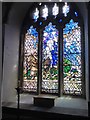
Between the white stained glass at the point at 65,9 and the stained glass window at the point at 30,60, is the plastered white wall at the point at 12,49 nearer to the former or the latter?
the stained glass window at the point at 30,60

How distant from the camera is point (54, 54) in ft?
13.8

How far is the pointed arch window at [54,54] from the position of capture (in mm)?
3994

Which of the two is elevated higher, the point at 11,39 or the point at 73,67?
the point at 11,39

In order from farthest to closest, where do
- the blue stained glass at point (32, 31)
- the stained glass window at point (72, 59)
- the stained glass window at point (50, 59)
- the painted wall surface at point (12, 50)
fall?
the blue stained glass at point (32, 31), the stained glass window at point (50, 59), the stained glass window at point (72, 59), the painted wall surface at point (12, 50)

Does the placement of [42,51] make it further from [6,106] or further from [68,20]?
[6,106]

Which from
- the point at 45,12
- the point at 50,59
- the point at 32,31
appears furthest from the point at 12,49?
the point at 45,12

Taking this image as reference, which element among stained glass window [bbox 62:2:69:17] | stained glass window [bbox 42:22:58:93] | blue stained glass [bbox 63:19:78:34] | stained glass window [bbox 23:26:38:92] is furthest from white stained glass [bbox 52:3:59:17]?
stained glass window [bbox 23:26:38:92]

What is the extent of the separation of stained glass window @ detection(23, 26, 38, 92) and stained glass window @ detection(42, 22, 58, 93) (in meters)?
0.22

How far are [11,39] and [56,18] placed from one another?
1.33 meters

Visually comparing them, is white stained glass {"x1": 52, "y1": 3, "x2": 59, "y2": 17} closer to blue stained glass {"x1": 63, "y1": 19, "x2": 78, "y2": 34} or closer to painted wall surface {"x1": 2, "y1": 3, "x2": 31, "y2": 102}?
blue stained glass {"x1": 63, "y1": 19, "x2": 78, "y2": 34}

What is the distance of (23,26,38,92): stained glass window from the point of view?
4301mm

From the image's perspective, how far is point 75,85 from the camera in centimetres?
395

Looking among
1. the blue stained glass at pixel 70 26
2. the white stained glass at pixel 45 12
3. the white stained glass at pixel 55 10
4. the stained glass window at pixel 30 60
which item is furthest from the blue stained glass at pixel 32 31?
the blue stained glass at pixel 70 26

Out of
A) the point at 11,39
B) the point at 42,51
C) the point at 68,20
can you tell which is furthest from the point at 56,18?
the point at 11,39
